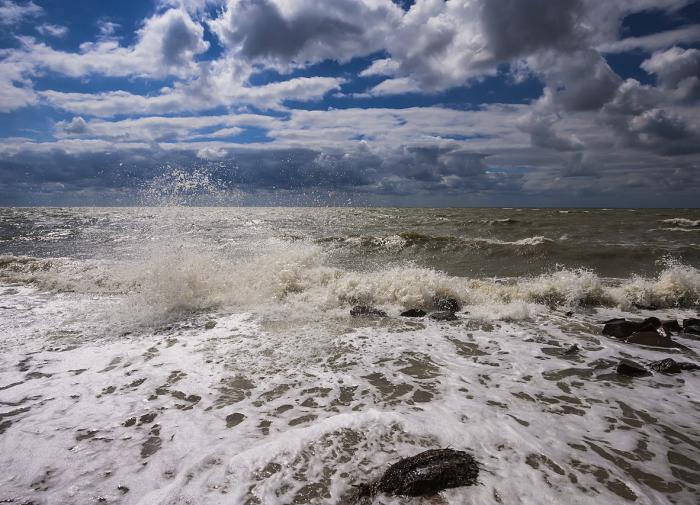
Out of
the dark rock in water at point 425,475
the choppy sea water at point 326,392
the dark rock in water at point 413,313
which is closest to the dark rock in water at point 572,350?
the choppy sea water at point 326,392

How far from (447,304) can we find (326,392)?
4.83 m

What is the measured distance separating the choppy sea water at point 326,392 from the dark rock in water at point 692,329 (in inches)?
21.6

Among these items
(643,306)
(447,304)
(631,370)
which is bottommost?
(643,306)

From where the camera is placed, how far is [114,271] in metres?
12.5

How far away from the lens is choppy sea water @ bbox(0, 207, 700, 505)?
3.27 m

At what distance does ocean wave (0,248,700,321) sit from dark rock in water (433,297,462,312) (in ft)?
0.62

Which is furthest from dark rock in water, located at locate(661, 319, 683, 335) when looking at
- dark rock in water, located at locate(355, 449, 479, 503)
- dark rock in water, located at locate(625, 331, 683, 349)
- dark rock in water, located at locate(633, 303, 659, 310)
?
dark rock in water, located at locate(355, 449, 479, 503)

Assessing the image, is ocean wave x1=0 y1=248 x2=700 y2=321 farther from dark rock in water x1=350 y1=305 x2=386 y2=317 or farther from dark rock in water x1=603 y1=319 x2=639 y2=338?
dark rock in water x1=603 y1=319 x2=639 y2=338

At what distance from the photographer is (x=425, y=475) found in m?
3.12

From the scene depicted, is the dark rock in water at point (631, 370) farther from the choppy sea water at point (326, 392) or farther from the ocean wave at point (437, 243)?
the ocean wave at point (437, 243)

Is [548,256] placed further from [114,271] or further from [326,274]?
[114,271]

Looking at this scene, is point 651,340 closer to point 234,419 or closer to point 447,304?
point 447,304

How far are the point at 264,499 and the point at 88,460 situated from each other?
71.2 inches

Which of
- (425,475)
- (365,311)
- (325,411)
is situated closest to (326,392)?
(325,411)
